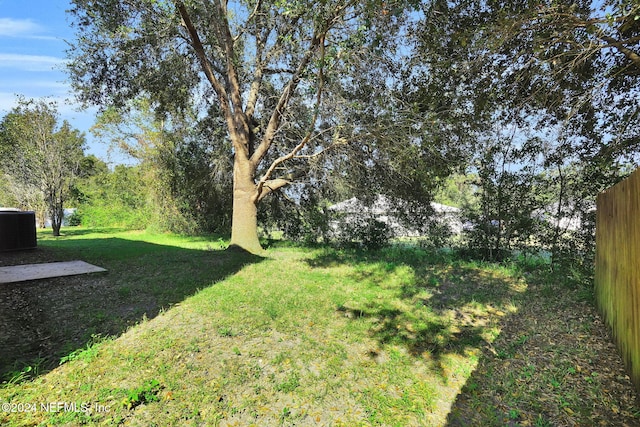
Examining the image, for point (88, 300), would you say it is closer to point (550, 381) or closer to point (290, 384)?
point (290, 384)

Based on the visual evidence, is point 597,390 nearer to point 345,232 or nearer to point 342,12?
point 342,12

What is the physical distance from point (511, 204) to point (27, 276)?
972 centimetres

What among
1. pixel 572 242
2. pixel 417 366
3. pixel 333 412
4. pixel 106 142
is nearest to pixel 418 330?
pixel 417 366

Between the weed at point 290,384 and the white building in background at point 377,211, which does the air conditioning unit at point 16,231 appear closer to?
the white building in background at point 377,211

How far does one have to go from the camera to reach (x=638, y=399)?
2.42 metres

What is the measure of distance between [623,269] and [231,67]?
8326 mm

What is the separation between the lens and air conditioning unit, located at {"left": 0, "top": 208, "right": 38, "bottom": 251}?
825cm

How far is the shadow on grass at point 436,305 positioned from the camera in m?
3.46

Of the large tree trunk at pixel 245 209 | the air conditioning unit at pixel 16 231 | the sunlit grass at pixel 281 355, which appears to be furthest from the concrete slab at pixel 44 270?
the large tree trunk at pixel 245 209

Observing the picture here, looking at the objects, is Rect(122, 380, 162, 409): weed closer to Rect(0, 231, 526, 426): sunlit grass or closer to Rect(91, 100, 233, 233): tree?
Rect(0, 231, 526, 426): sunlit grass

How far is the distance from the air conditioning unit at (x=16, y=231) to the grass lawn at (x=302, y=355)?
4.67m

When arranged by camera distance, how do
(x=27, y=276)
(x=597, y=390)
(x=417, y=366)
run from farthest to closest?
(x=27, y=276), (x=417, y=366), (x=597, y=390)

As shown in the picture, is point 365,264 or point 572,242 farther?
point 365,264

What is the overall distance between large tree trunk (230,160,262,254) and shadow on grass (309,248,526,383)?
77.2 inches
